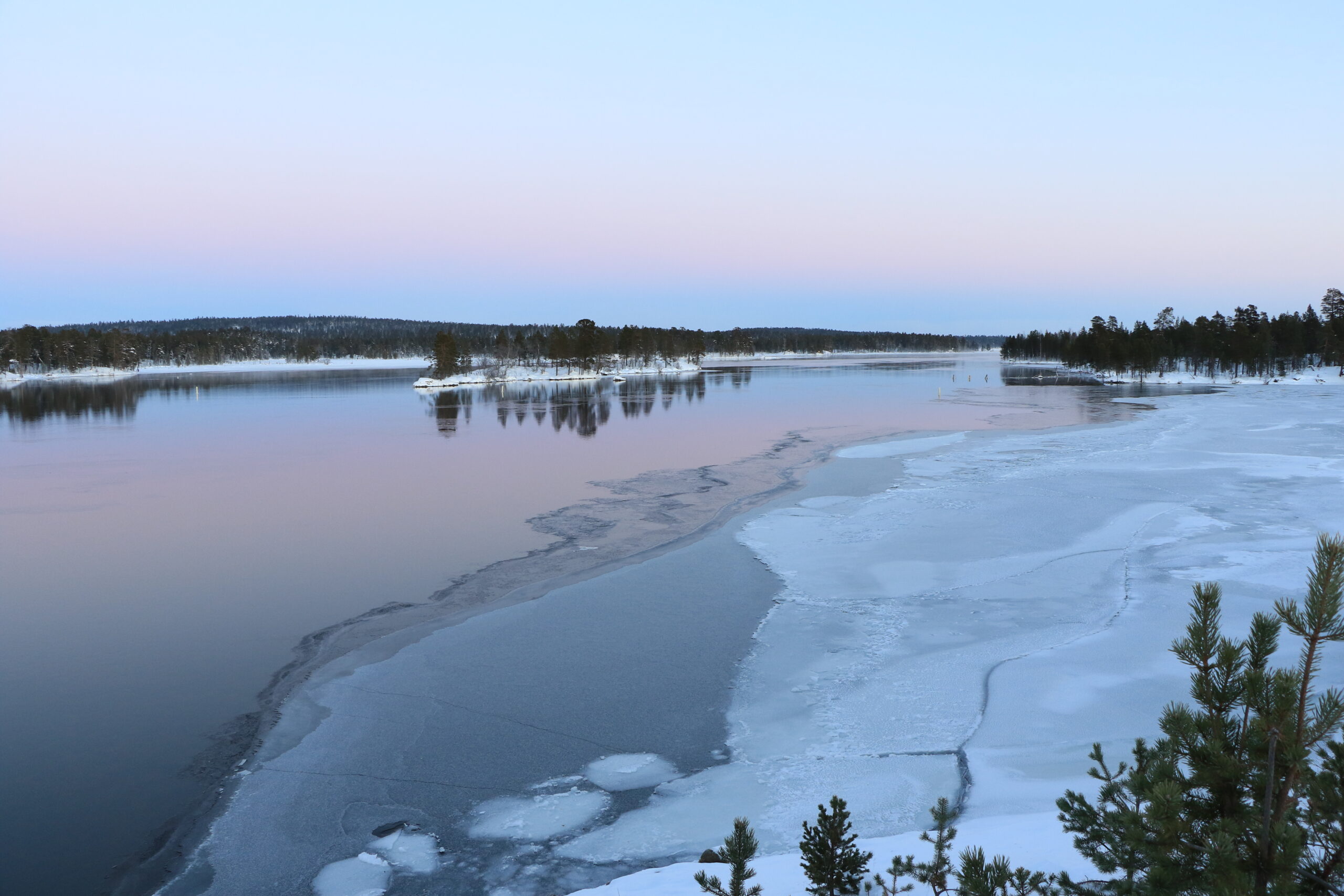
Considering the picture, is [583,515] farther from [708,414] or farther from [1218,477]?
[708,414]

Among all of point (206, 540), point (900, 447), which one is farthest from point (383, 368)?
point (206, 540)

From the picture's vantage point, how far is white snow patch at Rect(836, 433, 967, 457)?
29.4m

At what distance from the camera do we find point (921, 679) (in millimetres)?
9328

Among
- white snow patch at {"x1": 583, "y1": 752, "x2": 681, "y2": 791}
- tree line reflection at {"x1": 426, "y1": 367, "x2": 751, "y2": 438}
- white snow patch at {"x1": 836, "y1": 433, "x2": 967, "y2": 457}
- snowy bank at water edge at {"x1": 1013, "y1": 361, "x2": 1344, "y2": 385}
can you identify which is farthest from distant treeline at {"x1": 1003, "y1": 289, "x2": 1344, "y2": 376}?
white snow patch at {"x1": 583, "y1": 752, "x2": 681, "y2": 791}

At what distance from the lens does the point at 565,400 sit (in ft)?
213

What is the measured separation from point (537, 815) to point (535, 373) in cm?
11475

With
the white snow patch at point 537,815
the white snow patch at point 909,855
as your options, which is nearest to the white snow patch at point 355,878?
the white snow patch at point 537,815

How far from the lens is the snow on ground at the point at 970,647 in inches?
258

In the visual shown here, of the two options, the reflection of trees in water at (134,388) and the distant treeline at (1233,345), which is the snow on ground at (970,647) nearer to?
the reflection of trees in water at (134,388)

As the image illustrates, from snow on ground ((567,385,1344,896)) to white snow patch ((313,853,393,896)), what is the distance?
1354mm

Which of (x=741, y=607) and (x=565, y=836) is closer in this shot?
(x=565, y=836)

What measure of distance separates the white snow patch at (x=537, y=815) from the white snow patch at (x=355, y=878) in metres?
0.73

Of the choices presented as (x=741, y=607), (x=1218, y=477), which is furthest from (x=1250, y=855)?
(x=1218, y=477)

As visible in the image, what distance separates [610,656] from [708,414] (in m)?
39.7
